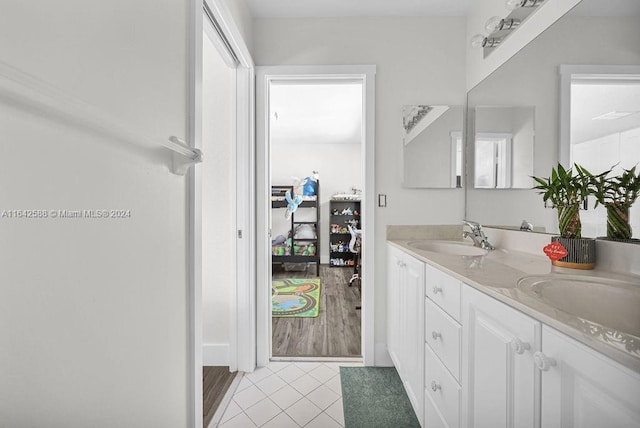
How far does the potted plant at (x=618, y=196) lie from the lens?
3.11 feet

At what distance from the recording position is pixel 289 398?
1.62 meters

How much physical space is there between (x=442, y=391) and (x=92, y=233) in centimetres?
127

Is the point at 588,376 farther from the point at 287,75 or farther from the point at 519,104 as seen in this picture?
the point at 287,75

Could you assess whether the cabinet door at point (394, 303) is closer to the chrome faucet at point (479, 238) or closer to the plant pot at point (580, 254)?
the chrome faucet at point (479, 238)

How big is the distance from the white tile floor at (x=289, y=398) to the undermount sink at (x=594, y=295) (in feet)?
3.86

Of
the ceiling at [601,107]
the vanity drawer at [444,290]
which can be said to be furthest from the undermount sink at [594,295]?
the ceiling at [601,107]

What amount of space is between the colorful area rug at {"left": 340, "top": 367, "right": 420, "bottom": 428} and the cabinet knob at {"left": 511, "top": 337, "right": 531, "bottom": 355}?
104cm

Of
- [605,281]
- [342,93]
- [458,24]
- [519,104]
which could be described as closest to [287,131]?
[342,93]

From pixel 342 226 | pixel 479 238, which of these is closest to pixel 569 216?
pixel 479 238

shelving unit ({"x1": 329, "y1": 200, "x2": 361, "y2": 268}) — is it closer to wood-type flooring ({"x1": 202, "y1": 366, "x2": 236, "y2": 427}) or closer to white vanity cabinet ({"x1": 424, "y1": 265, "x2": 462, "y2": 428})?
wood-type flooring ({"x1": 202, "y1": 366, "x2": 236, "y2": 427})

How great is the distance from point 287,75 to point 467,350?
6.17 feet

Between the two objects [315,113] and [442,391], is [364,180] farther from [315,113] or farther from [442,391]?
[315,113]

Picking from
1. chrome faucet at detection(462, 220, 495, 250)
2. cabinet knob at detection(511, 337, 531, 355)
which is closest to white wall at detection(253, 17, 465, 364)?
chrome faucet at detection(462, 220, 495, 250)

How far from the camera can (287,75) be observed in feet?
6.36
